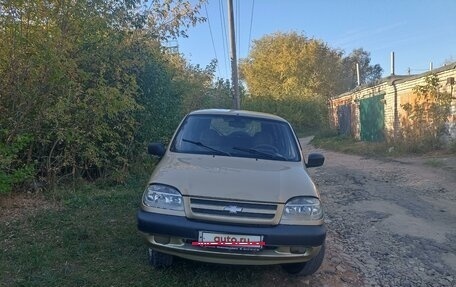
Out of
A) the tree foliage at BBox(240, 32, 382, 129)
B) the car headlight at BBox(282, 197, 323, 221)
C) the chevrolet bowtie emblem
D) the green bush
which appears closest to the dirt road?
the car headlight at BBox(282, 197, 323, 221)

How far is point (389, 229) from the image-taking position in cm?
566

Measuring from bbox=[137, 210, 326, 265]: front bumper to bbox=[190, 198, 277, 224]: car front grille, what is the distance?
0.20ft

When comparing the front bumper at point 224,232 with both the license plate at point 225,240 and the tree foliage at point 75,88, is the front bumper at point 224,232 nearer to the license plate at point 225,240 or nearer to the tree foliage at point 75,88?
the license plate at point 225,240

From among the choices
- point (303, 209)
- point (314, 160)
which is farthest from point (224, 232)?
point (314, 160)

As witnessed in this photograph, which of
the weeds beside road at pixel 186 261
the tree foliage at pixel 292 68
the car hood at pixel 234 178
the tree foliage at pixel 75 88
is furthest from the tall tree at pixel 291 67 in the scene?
the car hood at pixel 234 178

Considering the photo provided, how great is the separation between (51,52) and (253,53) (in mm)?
39256

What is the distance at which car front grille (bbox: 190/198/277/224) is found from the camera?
3234 mm

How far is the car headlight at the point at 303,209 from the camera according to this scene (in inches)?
132

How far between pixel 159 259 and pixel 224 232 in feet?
2.83

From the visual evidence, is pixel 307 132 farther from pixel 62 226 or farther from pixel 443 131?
pixel 62 226

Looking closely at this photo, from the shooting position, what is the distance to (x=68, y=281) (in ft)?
11.5

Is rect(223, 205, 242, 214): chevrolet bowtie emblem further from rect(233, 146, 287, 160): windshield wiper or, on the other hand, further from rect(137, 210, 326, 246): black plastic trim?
rect(233, 146, 287, 160): windshield wiper

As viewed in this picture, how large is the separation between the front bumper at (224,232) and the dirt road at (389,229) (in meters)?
0.59

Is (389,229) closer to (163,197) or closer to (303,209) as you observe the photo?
(303,209)
